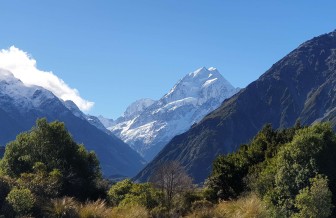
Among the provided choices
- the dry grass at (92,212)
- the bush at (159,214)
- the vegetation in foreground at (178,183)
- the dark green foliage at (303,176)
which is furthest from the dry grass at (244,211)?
the dry grass at (92,212)

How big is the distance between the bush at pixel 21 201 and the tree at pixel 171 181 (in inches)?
720

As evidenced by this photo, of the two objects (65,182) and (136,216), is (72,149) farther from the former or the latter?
(136,216)

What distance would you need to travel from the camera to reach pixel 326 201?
25625 millimetres

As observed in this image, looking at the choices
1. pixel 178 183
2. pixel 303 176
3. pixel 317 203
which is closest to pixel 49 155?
pixel 178 183

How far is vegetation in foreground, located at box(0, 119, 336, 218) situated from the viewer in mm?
22766

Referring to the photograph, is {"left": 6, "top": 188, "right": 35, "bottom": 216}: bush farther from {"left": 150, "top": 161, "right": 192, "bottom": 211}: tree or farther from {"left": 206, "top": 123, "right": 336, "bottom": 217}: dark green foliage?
{"left": 150, "top": 161, "right": 192, "bottom": 211}: tree

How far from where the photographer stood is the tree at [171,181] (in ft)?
136

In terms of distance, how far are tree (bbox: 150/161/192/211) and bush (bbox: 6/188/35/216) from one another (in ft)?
60.0

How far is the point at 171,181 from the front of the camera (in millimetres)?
42094

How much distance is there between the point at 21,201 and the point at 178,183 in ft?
73.7

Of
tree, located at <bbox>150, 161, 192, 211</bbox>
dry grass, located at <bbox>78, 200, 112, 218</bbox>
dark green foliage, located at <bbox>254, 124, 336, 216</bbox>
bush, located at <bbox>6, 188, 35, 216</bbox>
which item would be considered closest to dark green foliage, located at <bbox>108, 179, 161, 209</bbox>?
tree, located at <bbox>150, 161, 192, 211</bbox>

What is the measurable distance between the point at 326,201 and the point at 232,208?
6049mm

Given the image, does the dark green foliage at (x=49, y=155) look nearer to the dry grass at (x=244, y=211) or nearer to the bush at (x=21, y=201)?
the bush at (x=21, y=201)

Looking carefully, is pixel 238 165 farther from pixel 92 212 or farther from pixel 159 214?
pixel 92 212
